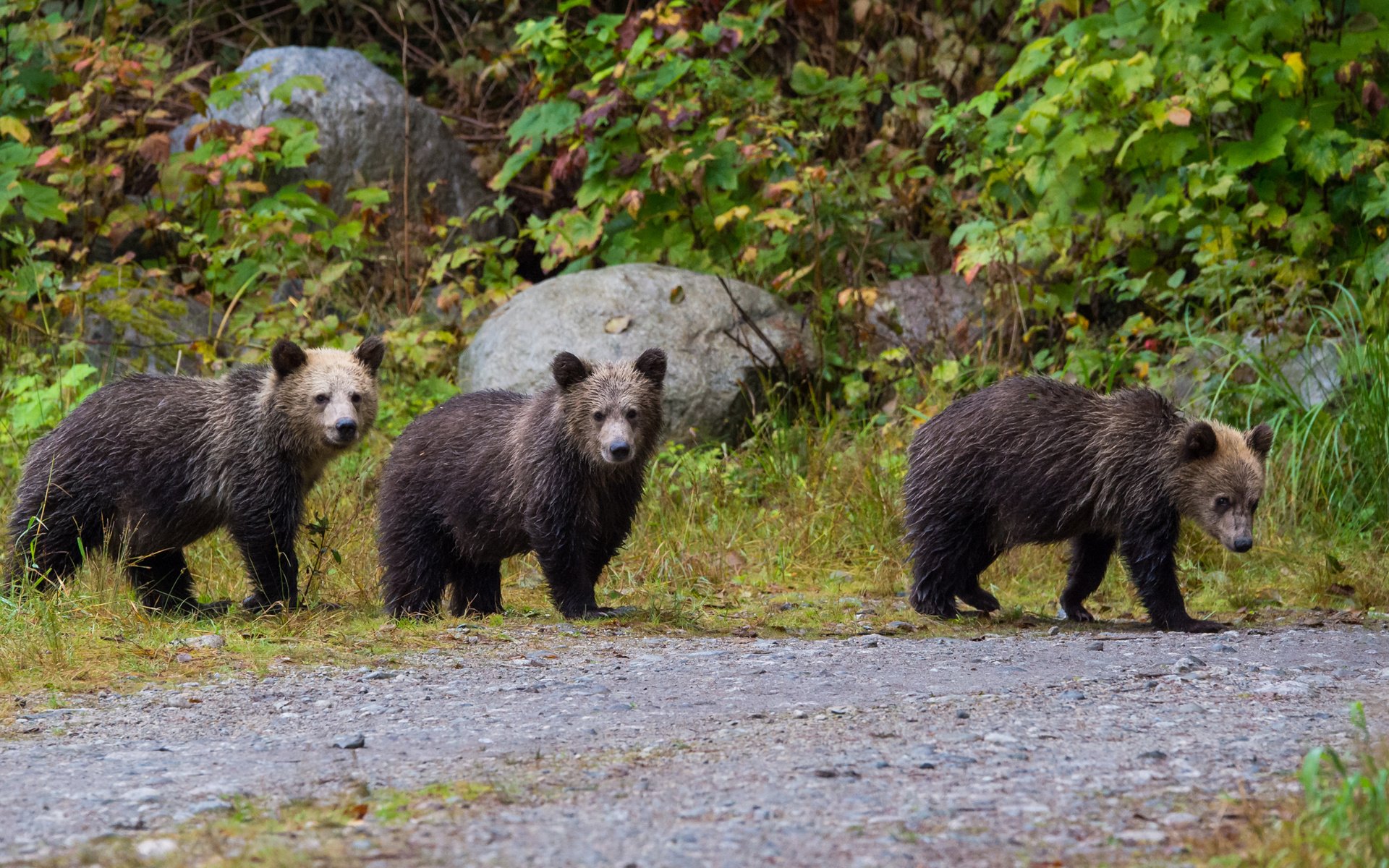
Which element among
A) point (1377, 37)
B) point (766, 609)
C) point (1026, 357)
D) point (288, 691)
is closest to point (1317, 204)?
point (1377, 37)

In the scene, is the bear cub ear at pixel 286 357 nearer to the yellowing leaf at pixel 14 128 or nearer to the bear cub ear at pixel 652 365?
the bear cub ear at pixel 652 365

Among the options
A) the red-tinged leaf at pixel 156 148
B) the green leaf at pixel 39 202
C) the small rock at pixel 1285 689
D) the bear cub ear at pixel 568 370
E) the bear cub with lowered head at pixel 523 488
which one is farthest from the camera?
the red-tinged leaf at pixel 156 148

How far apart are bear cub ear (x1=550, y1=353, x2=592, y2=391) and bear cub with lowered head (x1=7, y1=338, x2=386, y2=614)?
3.26ft

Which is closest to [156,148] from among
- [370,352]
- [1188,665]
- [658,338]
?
[658,338]

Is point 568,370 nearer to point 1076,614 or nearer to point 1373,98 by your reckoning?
point 1076,614

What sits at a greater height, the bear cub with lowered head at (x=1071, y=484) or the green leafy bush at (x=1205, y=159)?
the green leafy bush at (x=1205, y=159)

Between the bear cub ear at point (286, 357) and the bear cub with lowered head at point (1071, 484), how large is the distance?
3032mm

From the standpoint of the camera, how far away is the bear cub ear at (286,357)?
730 cm

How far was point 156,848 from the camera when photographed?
3359 millimetres

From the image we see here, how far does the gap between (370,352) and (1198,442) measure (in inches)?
159

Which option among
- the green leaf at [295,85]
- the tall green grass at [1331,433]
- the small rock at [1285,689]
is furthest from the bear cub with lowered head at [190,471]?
the green leaf at [295,85]

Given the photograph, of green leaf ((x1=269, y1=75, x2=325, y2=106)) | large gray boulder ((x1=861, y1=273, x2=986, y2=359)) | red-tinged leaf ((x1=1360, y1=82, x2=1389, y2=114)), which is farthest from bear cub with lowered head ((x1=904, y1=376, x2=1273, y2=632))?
green leaf ((x1=269, y1=75, x2=325, y2=106))

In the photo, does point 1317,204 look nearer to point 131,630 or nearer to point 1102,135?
point 1102,135

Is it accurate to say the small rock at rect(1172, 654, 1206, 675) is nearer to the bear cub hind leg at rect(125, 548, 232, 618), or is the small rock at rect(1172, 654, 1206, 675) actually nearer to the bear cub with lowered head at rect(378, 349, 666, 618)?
the bear cub with lowered head at rect(378, 349, 666, 618)
